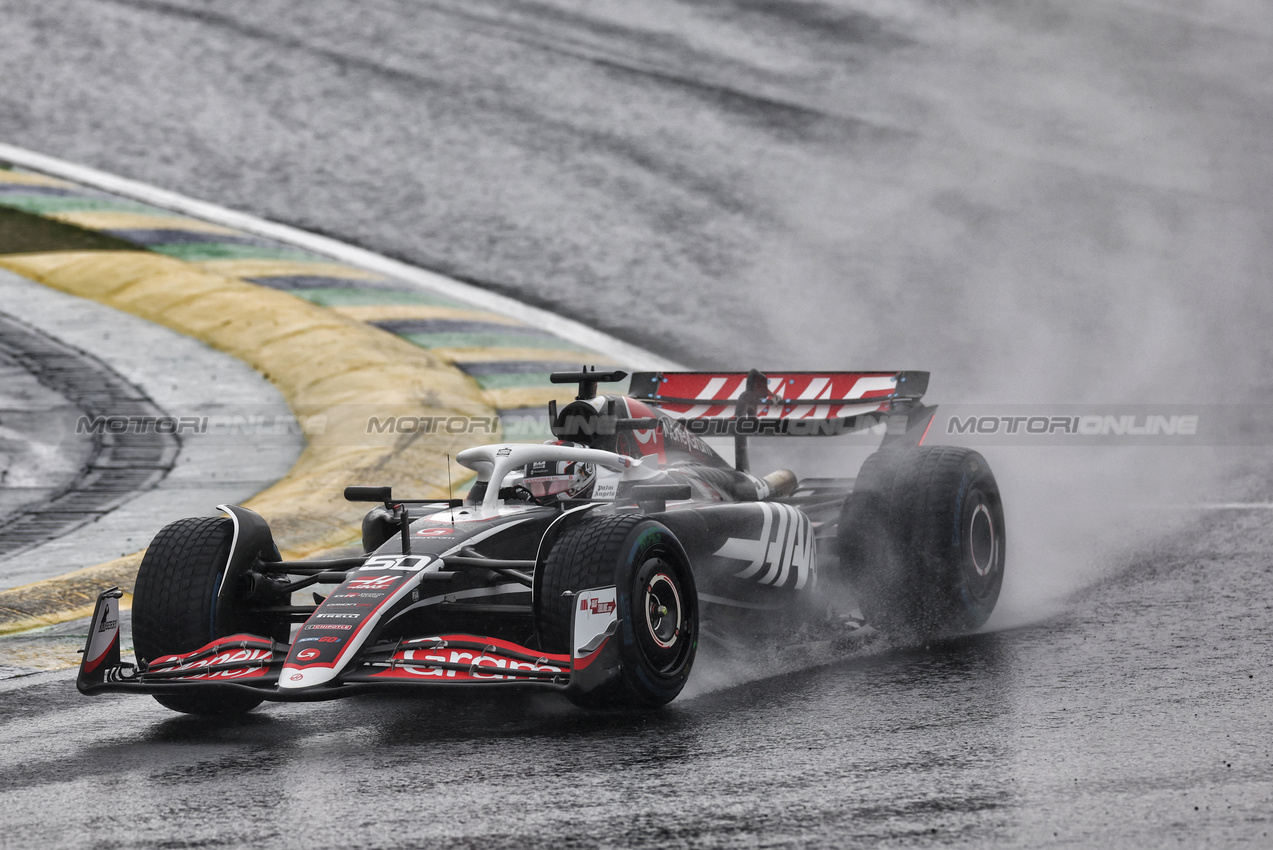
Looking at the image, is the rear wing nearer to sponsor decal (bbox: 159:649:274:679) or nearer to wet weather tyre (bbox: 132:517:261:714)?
wet weather tyre (bbox: 132:517:261:714)

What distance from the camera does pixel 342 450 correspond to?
10609 mm

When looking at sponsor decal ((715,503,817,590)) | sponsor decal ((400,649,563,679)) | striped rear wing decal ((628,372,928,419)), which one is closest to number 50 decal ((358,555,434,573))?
sponsor decal ((400,649,563,679))

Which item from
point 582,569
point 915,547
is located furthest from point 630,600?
point 915,547

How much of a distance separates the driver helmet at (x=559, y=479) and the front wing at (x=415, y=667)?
41.1 inches

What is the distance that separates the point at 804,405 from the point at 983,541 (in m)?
1.25

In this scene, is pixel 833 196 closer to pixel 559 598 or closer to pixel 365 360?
pixel 365 360

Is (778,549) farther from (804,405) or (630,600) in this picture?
(804,405)

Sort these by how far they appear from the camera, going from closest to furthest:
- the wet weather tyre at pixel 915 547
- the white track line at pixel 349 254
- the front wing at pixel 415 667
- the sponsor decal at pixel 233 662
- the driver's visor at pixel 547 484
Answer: the front wing at pixel 415 667 → the sponsor decal at pixel 233 662 → the driver's visor at pixel 547 484 → the wet weather tyre at pixel 915 547 → the white track line at pixel 349 254

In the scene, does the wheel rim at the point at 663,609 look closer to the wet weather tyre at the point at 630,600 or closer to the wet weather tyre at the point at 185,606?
the wet weather tyre at the point at 630,600

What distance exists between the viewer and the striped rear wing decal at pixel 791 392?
26.4 ft

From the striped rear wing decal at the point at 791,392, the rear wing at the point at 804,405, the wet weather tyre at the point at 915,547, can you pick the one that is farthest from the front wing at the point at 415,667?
the striped rear wing decal at the point at 791,392

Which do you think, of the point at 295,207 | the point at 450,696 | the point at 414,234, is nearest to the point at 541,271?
the point at 414,234

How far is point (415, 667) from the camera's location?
5266 millimetres

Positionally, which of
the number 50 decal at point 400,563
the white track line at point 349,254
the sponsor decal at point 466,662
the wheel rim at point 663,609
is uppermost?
the white track line at point 349,254
